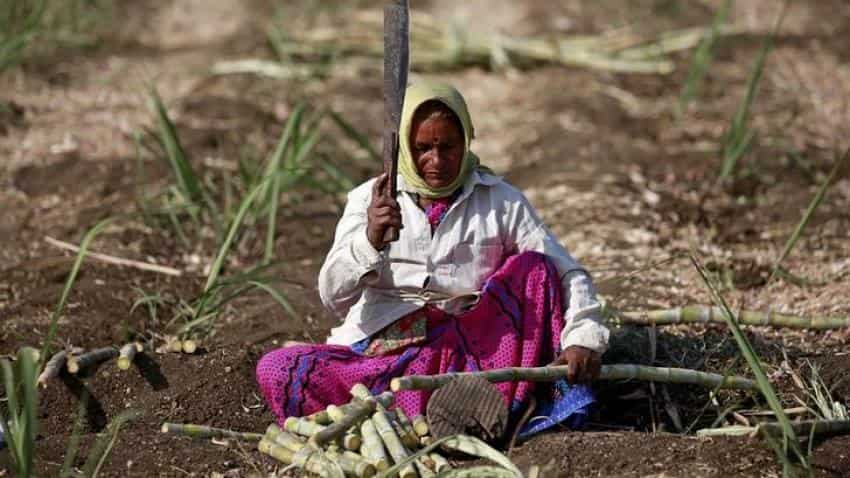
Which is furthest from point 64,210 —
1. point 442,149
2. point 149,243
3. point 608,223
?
point 442,149

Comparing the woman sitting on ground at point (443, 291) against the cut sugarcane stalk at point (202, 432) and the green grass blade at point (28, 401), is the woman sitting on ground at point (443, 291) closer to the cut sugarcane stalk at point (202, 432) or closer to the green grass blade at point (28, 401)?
the cut sugarcane stalk at point (202, 432)

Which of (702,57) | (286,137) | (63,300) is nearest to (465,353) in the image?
(63,300)

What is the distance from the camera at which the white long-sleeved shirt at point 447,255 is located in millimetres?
3125

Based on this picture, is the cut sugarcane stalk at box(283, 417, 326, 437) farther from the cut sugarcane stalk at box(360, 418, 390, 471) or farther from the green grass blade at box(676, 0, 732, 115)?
the green grass blade at box(676, 0, 732, 115)

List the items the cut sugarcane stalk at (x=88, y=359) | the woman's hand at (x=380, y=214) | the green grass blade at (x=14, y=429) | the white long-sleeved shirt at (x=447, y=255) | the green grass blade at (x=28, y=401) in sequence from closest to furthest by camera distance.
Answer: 1. the green grass blade at (x=28, y=401)
2. the green grass blade at (x=14, y=429)
3. the woman's hand at (x=380, y=214)
4. the white long-sleeved shirt at (x=447, y=255)
5. the cut sugarcane stalk at (x=88, y=359)

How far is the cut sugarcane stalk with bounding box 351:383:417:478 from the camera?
2687 mm

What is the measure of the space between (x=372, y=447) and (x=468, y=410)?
0.27 meters

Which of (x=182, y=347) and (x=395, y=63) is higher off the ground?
(x=395, y=63)

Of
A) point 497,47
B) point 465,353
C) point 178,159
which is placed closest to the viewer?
point 465,353

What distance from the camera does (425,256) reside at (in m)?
3.15

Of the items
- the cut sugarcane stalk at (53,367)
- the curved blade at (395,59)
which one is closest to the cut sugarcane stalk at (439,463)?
the curved blade at (395,59)

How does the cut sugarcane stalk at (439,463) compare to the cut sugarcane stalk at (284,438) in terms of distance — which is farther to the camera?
the cut sugarcane stalk at (284,438)

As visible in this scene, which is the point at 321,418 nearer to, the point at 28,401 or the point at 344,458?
the point at 344,458

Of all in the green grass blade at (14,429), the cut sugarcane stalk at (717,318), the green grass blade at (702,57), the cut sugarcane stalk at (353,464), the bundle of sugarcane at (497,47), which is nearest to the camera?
the green grass blade at (14,429)
